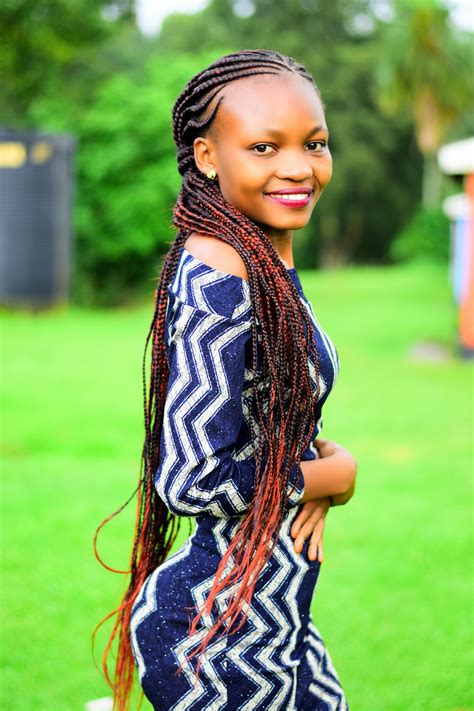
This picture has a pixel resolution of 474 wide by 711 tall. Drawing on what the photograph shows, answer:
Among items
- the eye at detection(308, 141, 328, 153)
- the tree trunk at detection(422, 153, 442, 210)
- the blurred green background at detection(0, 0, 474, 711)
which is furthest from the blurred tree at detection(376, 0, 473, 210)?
the eye at detection(308, 141, 328, 153)

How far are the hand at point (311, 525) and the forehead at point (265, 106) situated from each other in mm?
705

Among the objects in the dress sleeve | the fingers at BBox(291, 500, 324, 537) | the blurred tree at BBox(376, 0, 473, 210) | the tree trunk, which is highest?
the blurred tree at BBox(376, 0, 473, 210)

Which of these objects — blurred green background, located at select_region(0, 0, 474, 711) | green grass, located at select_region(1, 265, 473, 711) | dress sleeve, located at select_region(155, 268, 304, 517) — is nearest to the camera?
dress sleeve, located at select_region(155, 268, 304, 517)

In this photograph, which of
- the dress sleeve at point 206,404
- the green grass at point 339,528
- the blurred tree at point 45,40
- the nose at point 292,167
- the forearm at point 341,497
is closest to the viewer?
the dress sleeve at point 206,404

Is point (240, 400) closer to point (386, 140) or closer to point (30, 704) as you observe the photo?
point (30, 704)

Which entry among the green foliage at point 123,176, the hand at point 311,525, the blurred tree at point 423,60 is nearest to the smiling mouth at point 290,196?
the hand at point 311,525

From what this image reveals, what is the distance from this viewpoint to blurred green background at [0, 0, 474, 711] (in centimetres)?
391

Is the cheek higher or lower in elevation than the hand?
higher

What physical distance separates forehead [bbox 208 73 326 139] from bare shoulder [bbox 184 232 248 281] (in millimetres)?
204

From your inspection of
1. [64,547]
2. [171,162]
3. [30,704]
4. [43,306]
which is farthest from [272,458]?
[171,162]

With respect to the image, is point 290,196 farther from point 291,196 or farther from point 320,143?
point 320,143

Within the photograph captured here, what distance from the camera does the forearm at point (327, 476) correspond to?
184 centimetres

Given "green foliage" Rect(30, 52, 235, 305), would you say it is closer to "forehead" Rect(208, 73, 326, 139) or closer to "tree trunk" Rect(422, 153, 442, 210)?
"forehead" Rect(208, 73, 326, 139)

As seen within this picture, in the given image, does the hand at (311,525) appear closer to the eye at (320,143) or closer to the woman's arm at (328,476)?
the woman's arm at (328,476)
